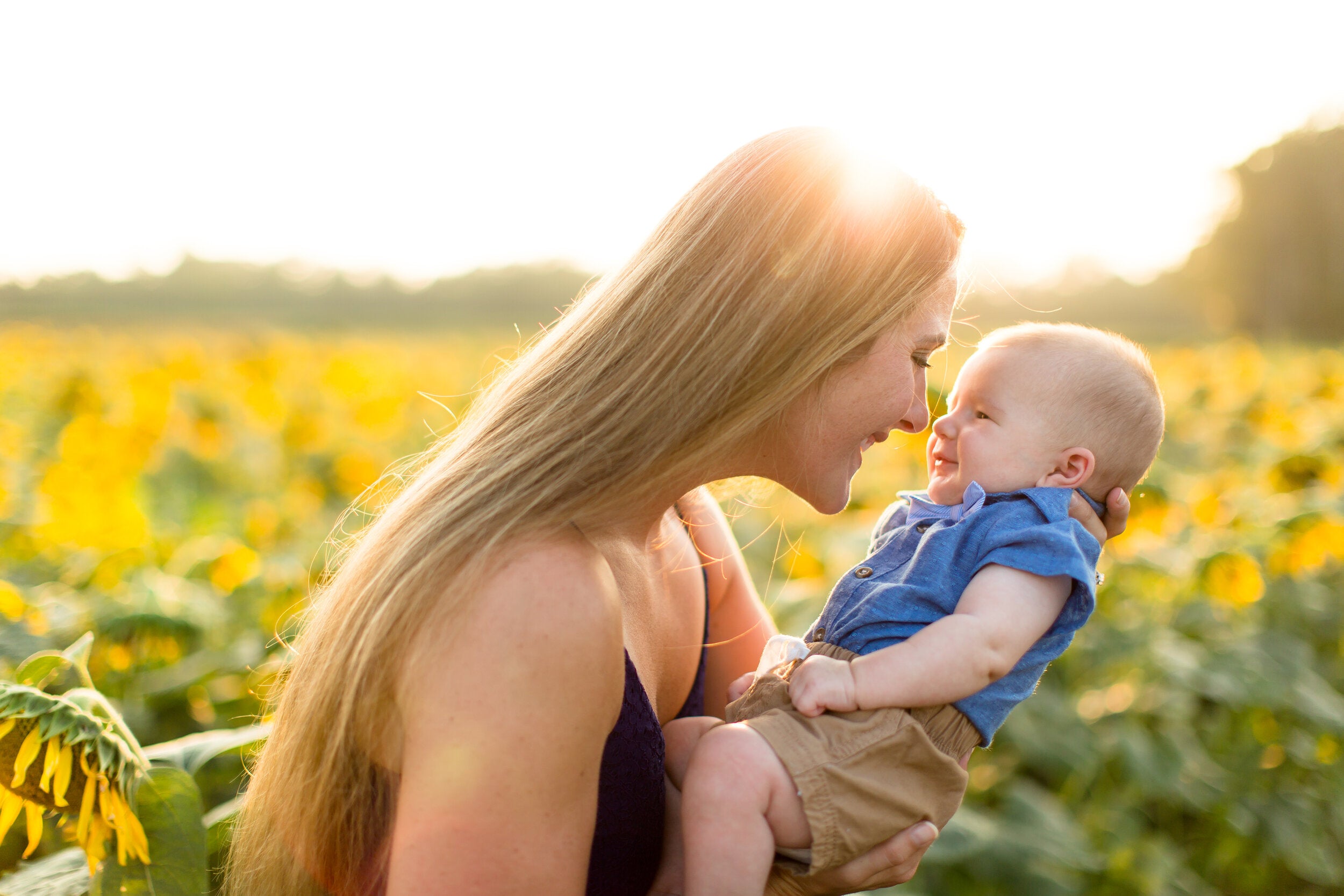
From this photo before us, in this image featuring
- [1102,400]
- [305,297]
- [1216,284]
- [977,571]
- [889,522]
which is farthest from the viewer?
[1216,284]

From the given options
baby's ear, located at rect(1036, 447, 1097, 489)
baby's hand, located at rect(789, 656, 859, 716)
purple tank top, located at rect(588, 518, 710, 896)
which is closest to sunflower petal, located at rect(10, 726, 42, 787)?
purple tank top, located at rect(588, 518, 710, 896)

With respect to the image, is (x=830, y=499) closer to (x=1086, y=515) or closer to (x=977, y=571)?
(x=977, y=571)

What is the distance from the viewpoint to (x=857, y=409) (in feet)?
4.66

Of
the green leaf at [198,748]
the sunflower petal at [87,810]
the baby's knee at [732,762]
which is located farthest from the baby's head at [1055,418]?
the sunflower petal at [87,810]

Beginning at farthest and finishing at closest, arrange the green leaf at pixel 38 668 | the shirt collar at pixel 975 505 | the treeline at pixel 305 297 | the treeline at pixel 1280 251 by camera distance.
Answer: the treeline at pixel 1280 251, the treeline at pixel 305 297, the shirt collar at pixel 975 505, the green leaf at pixel 38 668

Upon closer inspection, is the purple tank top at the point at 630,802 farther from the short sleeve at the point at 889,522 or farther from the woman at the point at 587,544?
the short sleeve at the point at 889,522

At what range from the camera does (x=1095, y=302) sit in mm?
32812

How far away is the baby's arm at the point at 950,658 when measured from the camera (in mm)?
1287

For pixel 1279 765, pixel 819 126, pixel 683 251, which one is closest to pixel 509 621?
pixel 683 251

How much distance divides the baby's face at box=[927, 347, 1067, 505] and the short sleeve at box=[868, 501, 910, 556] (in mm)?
81

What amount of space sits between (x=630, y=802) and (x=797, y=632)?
1.45 metres

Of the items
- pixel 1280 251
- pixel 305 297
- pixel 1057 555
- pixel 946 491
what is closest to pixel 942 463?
pixel 946 491

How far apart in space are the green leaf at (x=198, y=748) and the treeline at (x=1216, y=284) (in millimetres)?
21359

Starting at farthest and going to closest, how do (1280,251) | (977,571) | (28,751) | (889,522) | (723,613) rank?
(1280,251) < (723,613) < (889,522) < (977,571) < (28,751)
